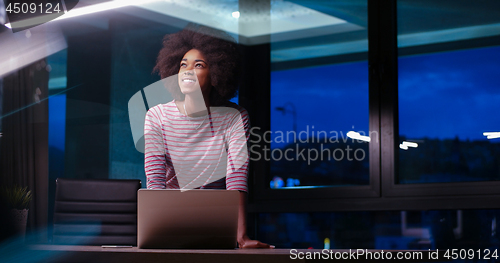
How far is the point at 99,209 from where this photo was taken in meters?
2.59

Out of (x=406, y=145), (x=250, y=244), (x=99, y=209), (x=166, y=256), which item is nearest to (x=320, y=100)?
(x=406, y=145)

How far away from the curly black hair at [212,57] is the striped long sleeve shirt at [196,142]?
0.14 metres

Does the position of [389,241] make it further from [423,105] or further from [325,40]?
[325,40]

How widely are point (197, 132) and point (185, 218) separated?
77 cm

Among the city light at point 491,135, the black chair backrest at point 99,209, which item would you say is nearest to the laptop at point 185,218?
the black chair backrest at point 99,209

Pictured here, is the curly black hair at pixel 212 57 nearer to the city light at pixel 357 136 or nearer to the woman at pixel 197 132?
the woman at pixel 197 132

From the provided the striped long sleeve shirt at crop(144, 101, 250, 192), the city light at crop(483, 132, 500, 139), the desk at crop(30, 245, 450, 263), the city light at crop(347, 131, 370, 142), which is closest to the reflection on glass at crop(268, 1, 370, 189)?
the city light at crop(347, 131, 370, 142)

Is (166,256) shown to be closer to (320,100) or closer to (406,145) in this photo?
(406,145)

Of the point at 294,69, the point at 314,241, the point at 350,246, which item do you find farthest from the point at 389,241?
the point at 294,69

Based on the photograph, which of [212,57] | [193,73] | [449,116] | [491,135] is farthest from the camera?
[449,116]

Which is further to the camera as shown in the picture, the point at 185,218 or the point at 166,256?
the point at 185,218

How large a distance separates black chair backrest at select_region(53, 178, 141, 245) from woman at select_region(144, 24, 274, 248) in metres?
0.58

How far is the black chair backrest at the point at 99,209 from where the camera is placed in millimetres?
2549

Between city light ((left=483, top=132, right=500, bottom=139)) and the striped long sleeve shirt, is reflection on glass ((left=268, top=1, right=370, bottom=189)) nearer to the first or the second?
city light ((left=483, top=132, right=500, bottom=139))
